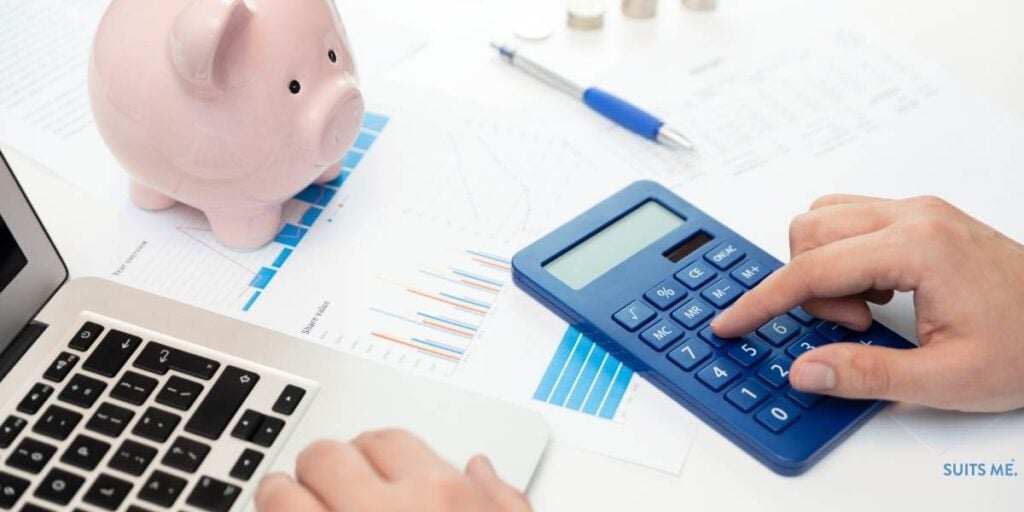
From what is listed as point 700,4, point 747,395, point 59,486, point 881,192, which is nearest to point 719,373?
point 747,395

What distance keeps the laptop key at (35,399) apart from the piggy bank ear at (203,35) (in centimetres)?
18

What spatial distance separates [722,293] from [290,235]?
28 cm

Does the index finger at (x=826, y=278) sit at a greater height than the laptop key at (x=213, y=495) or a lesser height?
greater

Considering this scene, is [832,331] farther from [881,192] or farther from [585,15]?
[585,15]

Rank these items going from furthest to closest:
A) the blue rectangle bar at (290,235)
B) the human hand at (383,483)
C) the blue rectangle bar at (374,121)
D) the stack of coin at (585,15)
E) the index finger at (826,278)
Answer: the stack of coin at (585,15)
the blue rectangle bar at (374,121)
the blue rectangle bar at (290,235)
the index finger at (826,278)
the human hand at (383,483)

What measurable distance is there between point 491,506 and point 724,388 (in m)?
0.16

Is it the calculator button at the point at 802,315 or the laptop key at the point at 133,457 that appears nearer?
the laptop key at the point at 133,457

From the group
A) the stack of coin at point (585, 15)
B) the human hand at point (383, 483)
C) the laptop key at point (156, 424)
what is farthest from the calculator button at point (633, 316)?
the stack of coin at point (585, 15)

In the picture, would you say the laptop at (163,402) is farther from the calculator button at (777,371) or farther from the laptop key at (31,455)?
the calculator button at (777,371)

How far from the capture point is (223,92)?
54cm

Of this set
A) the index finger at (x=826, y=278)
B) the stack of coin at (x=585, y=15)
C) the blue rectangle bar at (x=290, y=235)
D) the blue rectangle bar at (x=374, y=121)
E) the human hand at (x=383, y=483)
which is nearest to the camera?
the human hand at (x=383, y=483)

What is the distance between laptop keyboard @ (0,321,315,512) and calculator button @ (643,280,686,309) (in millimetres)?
207

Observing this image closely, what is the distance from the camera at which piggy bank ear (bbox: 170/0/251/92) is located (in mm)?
506

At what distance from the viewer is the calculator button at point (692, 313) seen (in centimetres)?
58
